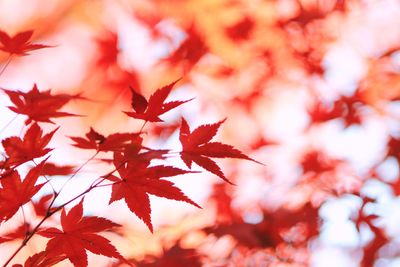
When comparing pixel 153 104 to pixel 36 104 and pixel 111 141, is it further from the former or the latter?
pixel 36 104

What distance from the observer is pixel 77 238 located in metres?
0.85

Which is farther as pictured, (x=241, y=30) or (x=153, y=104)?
(x=241, y=30)

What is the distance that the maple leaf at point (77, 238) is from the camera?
829mm

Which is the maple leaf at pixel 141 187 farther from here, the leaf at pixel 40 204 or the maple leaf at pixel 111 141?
the leaf at pixel 40 204

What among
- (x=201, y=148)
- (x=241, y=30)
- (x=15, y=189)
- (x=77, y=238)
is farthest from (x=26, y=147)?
(x=241, y=30)

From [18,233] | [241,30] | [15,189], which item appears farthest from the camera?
[241,30]

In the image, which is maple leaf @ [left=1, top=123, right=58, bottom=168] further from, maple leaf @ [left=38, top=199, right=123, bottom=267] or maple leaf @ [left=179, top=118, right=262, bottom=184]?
maple leaf @ [left=179, top=118, right=262, bottom=184]

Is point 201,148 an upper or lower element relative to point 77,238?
upper

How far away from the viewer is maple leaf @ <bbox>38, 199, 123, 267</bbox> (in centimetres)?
83

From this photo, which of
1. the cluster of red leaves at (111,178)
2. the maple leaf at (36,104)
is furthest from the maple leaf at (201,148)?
the maple leaf at (36,104)

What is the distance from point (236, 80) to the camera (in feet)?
9.13

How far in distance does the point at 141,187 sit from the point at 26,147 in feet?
0.72

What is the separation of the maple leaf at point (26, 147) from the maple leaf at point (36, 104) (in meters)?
0.12

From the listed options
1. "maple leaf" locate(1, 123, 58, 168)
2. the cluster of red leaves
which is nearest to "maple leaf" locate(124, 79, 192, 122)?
the cluster of red leaves
